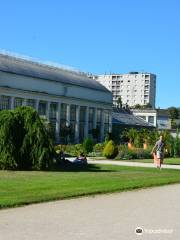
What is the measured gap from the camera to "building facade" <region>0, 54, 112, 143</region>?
339 feet

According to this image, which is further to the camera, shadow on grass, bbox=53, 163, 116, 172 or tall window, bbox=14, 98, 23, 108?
tall window, bbox=14, 98, 23, 108

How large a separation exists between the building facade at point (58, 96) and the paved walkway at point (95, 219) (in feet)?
287

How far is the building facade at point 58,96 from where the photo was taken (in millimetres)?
103338

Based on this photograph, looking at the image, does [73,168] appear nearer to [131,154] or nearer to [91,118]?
[131,154]

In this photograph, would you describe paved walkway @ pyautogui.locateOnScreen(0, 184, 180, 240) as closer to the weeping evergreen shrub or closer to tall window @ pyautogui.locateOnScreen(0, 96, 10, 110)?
the weeping evergreen shrub

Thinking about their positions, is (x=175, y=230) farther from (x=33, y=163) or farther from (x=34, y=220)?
(x=33, y=163)

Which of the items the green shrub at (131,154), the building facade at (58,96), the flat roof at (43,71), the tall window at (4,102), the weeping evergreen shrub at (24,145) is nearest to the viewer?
the weeping evergreen shrub at (24,145)

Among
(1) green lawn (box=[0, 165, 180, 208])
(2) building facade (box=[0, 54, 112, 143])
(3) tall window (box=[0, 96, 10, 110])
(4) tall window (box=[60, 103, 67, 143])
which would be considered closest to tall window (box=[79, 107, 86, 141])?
(2) building facade (box=[0, 54, 112, 143])

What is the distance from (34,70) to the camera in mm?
110625

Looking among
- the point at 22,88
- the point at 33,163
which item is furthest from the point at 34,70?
the point at 33,163

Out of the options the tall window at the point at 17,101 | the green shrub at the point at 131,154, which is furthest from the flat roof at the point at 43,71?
the green shrub at the point at 131,154

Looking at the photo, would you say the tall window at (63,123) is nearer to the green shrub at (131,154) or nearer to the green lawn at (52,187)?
the green shrub at (131,154)

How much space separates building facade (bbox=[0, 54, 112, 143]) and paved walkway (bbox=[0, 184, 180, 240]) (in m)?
87.4

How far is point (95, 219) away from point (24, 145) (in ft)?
45.5
